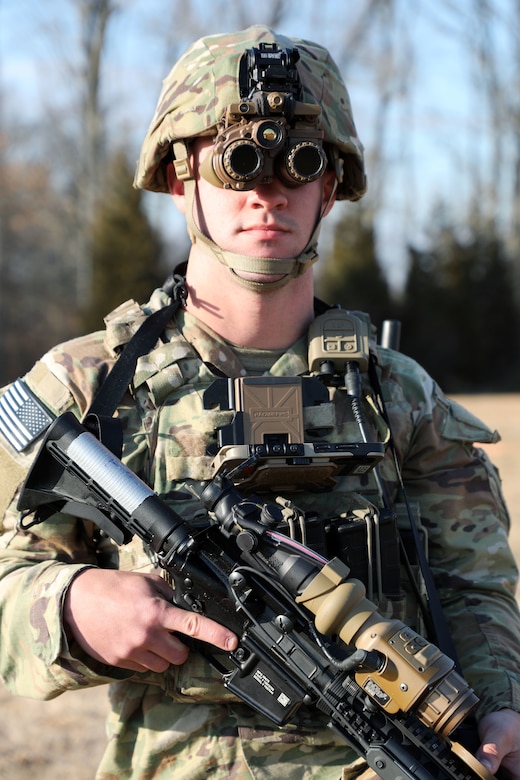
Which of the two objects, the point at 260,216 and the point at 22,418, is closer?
the point at 22,418

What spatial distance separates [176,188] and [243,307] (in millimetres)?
507

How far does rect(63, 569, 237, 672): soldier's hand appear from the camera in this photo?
2135 millimetres

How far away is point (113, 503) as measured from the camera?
223 cm

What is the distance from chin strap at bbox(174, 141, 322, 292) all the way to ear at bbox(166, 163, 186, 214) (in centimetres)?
10

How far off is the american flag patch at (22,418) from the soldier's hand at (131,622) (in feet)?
1.30

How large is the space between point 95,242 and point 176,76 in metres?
17.0

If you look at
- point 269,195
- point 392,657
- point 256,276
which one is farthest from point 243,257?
point 392,657

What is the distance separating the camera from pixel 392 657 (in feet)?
6.41

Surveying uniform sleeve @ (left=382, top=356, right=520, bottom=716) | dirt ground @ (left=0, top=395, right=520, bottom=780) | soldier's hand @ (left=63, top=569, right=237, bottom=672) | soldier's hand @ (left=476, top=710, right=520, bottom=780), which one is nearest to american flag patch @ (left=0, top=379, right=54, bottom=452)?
soldier's hand @ (left=63, top=569, right=237, bottom=672)

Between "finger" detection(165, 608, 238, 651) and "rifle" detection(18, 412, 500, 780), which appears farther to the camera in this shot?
"finger" detection(165, 608, 238, 651)

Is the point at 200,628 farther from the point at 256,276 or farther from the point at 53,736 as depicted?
the point at 53,736

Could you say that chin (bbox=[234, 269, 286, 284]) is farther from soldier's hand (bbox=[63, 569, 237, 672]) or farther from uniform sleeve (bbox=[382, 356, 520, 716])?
soldier's hand (bbox=[63, 569, 237, 672])

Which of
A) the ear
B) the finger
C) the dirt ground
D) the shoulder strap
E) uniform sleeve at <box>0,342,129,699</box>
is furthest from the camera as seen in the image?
the dirt ground

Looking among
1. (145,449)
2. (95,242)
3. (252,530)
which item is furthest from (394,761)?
(95,242)
